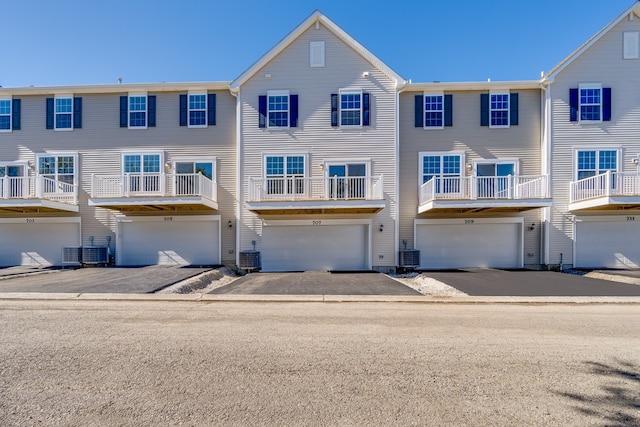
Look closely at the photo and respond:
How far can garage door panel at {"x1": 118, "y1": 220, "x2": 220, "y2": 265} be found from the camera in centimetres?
1488

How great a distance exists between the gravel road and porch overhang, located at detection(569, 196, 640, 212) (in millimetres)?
8858

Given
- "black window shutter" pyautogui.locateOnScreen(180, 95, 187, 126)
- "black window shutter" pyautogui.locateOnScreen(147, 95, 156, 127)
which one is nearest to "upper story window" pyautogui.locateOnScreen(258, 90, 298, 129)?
"black window shutter" pyautogui.locateOnScreen(180, 95, 187, 126)

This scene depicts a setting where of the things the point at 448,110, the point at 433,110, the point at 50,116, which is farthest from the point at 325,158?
the point at 50,116

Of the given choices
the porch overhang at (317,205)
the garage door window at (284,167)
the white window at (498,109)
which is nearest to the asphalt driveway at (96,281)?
the porch overhang at (317,205)

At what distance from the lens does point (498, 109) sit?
1494cm

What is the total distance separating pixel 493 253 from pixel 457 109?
295 inches

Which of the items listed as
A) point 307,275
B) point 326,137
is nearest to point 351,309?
point 307,275

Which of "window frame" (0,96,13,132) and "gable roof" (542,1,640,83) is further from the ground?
"gable roof" (542,1,640,83)

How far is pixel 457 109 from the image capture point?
15.0 m

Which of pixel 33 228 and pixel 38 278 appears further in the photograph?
pixel 33 228

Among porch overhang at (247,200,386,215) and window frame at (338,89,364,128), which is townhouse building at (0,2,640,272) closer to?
window frame at (338,89,364,128)

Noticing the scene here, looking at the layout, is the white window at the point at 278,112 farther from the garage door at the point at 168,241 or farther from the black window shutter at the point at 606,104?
the black window shutter at the point at 606,104

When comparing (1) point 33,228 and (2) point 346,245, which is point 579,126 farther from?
(1) point 33,228

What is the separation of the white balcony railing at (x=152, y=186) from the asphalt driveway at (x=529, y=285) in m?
11.0
